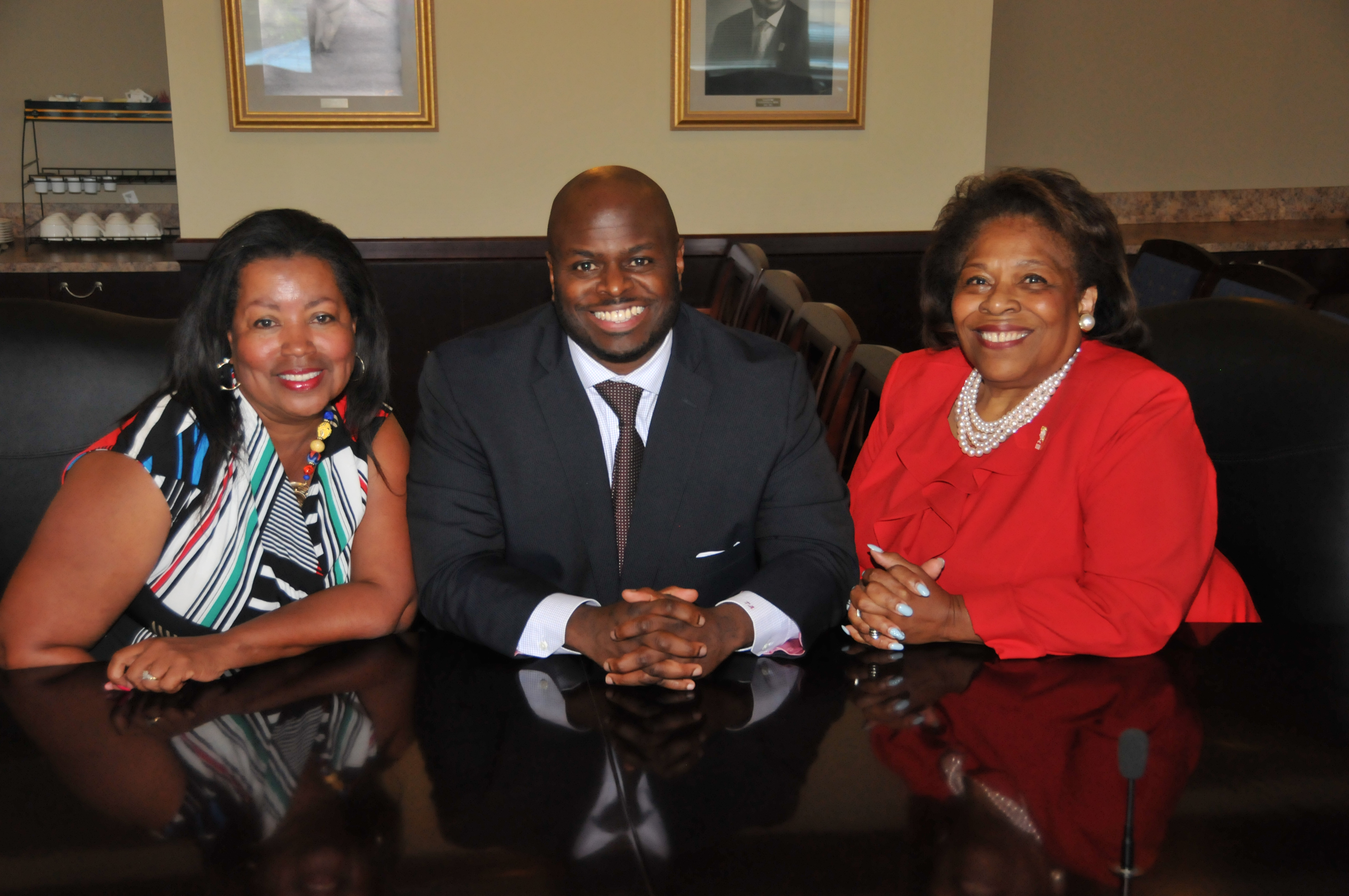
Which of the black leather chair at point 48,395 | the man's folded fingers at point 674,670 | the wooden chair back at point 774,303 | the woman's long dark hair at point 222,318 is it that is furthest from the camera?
the wooden chair back at point 774,303

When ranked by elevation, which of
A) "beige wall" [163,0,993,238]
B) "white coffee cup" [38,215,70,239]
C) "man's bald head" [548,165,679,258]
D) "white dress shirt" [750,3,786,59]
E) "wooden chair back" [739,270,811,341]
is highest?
"white dress shirt" [750,3,786,59]

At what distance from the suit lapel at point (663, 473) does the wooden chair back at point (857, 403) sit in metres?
0.59

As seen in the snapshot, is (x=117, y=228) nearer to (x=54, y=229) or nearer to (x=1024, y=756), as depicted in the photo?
(x=54, y=229)

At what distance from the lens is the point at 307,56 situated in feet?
13.3

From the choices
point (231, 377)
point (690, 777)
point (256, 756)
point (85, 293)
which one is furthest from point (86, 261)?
point (690, 777)

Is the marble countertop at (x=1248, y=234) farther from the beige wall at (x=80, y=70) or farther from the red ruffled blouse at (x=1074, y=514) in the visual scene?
the beige wall at (x=80, y=70)

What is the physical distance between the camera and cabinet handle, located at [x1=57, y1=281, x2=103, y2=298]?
4.41 metres

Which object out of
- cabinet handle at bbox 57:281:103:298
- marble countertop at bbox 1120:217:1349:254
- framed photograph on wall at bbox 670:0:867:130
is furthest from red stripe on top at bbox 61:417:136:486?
marble countertop at bbox 1120:217:1349:254

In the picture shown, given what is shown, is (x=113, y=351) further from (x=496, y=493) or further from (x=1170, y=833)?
(x=1170, y=833)

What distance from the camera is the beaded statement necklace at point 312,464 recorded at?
5.62 feet

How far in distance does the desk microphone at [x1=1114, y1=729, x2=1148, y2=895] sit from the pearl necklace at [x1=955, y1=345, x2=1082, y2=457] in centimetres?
90

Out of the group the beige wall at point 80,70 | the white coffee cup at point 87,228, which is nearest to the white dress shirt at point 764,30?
the beige wall at point 80,70

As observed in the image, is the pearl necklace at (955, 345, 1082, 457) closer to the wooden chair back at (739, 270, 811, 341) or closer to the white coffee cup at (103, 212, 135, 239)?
the wooden chair back at (739, 270, 811, 341)

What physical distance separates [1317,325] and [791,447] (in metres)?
0.88
